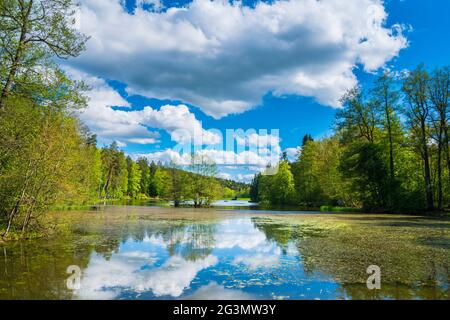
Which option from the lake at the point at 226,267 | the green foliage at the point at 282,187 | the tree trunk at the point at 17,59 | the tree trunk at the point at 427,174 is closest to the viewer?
the lake at the point at 226,267

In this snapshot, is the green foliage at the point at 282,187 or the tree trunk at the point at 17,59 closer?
the tree trunk at the point at 17,59

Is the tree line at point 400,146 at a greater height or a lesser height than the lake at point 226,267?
greater

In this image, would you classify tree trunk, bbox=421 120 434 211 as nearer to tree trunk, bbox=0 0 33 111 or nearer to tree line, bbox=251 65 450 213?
tree line, bbox=251 65 450 213

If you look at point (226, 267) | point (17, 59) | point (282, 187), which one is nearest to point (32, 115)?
point (17, 59)

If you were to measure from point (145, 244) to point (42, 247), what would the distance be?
3.59 metres

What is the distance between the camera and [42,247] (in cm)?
1152

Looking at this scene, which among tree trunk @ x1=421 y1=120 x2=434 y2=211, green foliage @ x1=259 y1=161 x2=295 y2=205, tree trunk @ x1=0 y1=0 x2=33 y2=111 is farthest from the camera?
green foliage @ x1=259 y1=161 x2=295 y2=205

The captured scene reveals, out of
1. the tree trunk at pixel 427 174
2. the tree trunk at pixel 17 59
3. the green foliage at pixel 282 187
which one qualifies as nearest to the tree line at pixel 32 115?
the tree trunk at pixel 17 59

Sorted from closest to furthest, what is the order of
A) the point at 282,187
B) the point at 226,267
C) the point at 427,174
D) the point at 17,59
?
1. the point at 226,267
2. the point at 17,59
3. the point at 427,174
4. the point at 282,187

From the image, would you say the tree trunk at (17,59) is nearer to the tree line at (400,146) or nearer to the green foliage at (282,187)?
the tree line at (400,146)

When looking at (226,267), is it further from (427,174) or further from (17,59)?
(427,174)

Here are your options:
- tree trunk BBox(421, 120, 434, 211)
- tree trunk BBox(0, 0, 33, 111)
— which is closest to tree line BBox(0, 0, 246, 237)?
tree trunk BBox(0, 0, 33, 111)
